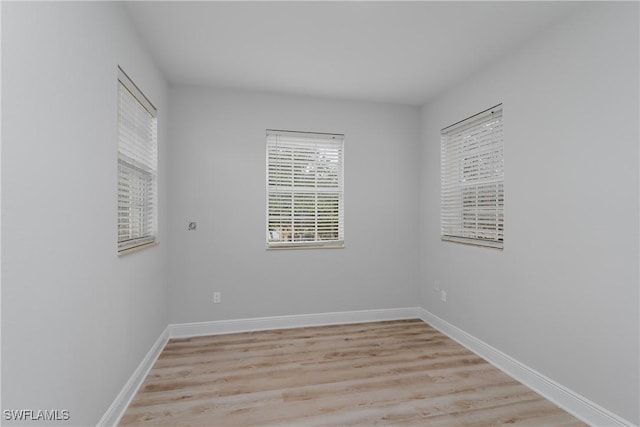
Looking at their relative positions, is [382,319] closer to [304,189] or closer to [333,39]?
[304,189]

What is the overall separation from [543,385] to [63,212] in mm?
3160

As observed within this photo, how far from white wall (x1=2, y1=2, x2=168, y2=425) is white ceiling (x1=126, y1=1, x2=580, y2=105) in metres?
0.48

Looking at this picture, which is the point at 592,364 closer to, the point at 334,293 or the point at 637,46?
the point at 637,46

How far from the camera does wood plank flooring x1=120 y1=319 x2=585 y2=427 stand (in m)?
2.00

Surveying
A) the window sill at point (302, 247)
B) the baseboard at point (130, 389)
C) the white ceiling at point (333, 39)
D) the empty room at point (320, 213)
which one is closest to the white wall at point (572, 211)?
the empty room at point (320, 213)

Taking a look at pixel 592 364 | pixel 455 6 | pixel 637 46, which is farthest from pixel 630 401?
pixel 455 6

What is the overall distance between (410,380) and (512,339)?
3.04 feet

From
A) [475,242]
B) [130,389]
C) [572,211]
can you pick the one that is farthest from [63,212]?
[475,242]

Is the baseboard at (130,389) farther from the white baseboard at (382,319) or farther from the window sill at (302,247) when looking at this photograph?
the window sill at (302,247)

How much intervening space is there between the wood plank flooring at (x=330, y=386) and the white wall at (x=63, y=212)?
521mm

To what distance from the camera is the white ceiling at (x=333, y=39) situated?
2.09m

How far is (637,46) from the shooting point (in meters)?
1.76

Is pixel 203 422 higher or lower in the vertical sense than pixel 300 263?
lower
